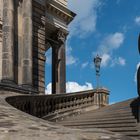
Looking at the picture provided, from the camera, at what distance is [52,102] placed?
17438mm

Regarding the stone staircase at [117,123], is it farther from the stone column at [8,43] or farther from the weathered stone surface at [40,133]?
the stone column at [8,43]

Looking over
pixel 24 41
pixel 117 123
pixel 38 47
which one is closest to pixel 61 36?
pixel 38 47

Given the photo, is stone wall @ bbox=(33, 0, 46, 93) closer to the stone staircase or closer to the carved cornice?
the carved cornice

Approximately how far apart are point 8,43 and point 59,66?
27.3ft

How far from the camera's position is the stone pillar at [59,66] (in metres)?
27.8

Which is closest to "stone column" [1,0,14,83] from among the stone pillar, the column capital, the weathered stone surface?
the column capital

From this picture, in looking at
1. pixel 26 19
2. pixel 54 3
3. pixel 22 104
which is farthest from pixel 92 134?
pixel 54 3

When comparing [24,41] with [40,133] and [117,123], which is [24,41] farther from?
[40,133]

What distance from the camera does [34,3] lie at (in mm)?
24188

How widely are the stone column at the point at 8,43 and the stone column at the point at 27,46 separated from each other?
3.61ft

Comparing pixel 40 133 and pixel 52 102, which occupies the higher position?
pixel 52 102

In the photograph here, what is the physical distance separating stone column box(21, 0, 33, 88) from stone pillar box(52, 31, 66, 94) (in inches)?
240

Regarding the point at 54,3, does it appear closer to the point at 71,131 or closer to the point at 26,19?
the point at 26,19

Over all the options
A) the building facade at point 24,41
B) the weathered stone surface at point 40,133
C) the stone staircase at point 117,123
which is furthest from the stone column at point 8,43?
the weathered stone surface at point 40,133
